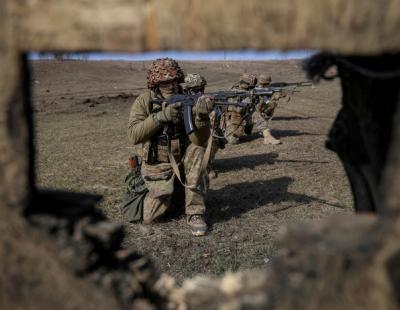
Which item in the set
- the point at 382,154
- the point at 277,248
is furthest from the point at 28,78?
the point at 277,248

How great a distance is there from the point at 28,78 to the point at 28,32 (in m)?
0.15

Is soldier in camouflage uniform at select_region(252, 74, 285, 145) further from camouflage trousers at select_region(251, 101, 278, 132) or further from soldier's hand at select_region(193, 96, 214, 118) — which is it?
soldier's hand at select_region(193, 96, 214, 118)

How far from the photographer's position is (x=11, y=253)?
49.3 inches

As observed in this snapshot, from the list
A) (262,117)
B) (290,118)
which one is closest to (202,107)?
(262,117)

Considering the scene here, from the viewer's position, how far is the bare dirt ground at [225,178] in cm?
450

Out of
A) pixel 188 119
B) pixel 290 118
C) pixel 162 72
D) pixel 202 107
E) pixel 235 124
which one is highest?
pixel 162 72

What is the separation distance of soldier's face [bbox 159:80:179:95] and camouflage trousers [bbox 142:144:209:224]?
0.63 meters

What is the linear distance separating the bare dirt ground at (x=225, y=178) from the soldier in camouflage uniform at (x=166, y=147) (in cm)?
27

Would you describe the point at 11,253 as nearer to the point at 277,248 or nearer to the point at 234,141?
the point at 277,248

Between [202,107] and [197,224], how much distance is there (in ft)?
4.03

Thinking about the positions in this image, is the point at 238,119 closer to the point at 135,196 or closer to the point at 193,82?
the point at 193,82

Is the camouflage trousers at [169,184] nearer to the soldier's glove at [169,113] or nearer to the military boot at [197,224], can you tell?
the military boot at [197,224]

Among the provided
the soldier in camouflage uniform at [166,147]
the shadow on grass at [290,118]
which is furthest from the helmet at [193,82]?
the shadow on grass at [290,118]

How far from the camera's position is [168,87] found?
5102mm
